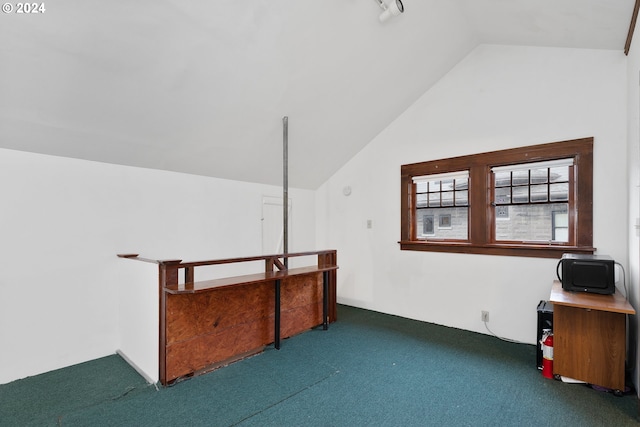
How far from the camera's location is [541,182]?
3.24 m

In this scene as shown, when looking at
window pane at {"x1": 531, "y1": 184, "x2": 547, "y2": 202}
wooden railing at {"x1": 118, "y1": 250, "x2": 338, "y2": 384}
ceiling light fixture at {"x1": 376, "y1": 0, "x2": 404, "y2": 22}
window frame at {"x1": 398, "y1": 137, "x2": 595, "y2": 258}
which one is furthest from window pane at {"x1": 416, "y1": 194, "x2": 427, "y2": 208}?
ceiling light fixture at {"x1": 376, "y1": 0, "x2": 404, "y2": 22}

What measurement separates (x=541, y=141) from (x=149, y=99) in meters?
3.75

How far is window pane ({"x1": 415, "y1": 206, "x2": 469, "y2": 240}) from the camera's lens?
3.80 metres

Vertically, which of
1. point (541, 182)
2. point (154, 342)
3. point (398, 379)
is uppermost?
point (541, 182)

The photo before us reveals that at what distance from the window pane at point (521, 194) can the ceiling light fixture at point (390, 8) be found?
2228 mm

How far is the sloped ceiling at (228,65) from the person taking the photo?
2029mm

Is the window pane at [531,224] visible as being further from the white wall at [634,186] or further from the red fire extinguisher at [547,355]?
the red fire extinguisher at [547,355]

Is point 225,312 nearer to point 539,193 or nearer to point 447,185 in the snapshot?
point 447,185

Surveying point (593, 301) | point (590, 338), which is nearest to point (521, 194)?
point (593, 301)

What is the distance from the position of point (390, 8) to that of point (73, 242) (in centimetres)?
349

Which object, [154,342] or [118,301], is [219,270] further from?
[154,342]

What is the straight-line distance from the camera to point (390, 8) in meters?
2.65

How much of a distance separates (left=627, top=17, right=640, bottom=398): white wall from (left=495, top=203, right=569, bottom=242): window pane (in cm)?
60

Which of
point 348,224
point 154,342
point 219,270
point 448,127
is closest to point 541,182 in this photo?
point 448,127
